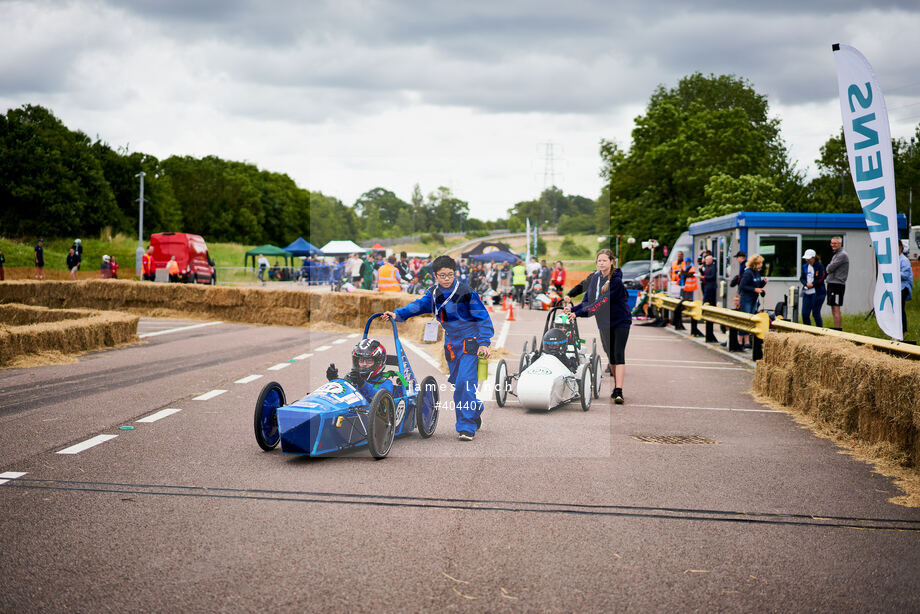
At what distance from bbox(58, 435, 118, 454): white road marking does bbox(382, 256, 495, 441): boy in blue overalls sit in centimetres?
273

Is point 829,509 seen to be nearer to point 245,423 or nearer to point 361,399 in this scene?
point 361,399

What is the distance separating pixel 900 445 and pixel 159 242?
46269 millimetres

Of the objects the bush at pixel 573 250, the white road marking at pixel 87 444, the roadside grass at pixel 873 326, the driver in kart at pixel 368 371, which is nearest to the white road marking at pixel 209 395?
the white road marking at pixel 87 444

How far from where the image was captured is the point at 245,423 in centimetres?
921

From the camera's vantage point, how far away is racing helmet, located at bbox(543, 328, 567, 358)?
10.9 meters

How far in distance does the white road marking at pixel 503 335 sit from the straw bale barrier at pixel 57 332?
7.41 m

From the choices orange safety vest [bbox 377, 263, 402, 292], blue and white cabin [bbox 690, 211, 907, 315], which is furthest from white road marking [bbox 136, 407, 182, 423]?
blue and white cabin [bbox 690, 211, 907, 315]

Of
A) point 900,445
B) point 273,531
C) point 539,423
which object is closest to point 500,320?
point 539,423

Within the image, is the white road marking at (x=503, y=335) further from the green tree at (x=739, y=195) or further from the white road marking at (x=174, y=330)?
the green tree at (x=739, y=195)

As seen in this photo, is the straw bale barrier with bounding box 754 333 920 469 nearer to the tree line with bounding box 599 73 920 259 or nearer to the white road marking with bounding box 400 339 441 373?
the white road marking with bounding box 400 339 441 373

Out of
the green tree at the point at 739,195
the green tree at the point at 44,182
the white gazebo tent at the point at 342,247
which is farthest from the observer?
the green tree at the point at 44,182

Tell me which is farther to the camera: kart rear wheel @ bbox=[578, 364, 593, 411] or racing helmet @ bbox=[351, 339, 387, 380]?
kart rear wheel @ bbox=[578, 364, 593, 411]

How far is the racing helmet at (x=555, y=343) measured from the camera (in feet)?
35.8

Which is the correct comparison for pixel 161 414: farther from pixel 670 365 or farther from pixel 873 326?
pixel 873 326
